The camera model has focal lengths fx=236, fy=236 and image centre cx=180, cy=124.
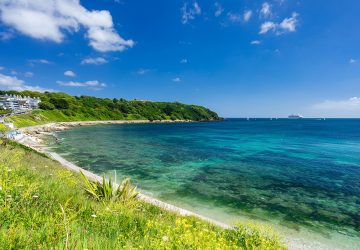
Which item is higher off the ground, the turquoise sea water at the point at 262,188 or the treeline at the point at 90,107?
the treeline at the point at 90,107

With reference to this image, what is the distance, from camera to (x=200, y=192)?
62.7 ft

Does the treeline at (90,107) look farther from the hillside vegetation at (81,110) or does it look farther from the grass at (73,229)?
the grass at (73,229)

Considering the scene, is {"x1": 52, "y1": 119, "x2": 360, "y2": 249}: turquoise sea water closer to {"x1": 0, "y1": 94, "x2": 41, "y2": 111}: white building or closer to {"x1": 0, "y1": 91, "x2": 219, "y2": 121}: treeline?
{"x1": 0, "y1": 91, "x2": 219, "y2": 121}: treeline

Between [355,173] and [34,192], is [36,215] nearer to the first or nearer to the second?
[34,192]

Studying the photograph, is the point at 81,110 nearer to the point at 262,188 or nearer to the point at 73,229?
the point at 262,188

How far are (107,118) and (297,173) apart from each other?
441ft

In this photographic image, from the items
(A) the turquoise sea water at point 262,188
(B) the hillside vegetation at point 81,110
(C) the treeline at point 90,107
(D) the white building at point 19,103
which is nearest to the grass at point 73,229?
(A) the turquoise sea water at point 262,188

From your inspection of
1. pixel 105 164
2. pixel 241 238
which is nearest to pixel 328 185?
pixel 241 238

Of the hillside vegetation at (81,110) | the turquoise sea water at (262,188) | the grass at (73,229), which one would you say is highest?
the hillside vegetation at (81,110)

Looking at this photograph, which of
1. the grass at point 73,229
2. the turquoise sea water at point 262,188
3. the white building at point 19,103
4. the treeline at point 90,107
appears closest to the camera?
the grass at point 73,229

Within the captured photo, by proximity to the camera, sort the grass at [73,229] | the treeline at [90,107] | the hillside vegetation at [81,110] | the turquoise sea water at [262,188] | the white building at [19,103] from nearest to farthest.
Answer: the grass at [73,229] → the turquoise sea water at [262,188] → the hillside vegetation at [81,110] → the white building at [19,103] → the treeline at [90,107]

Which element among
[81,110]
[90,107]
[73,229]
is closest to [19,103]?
[81,110]

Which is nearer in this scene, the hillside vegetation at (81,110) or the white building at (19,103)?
the hillside vegetation at (81,110)

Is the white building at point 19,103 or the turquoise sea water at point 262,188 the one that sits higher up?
the white building at point 19,103
